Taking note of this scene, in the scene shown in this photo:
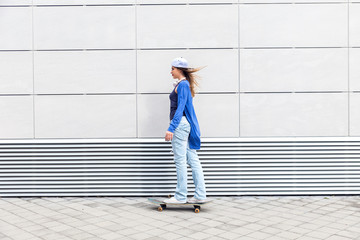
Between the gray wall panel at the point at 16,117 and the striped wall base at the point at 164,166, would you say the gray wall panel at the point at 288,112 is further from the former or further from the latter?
the gray wall panel at the point at 16,117

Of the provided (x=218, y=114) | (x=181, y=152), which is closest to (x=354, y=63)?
(x=218, y=114)

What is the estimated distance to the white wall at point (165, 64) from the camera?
6414mm

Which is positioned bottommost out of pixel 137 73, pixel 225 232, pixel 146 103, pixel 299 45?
pixel 225 232

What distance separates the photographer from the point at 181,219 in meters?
5.38

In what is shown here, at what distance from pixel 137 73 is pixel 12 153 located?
2.13 meters

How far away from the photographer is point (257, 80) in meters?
6.45

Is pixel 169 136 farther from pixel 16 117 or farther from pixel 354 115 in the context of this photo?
pixel 354 115

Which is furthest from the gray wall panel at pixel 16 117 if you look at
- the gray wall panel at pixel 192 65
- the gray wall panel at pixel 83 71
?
the gray wall panel at pixel 192 65

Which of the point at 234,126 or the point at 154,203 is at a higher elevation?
the point at 234,126

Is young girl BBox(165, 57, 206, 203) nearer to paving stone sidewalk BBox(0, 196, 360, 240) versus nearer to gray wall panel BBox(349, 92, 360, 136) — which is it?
paving stone sidewalk BBox(0, 196, 360, 240)

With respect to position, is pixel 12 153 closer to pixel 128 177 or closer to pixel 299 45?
pixel 128 177

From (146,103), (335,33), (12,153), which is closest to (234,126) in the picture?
(146,103)

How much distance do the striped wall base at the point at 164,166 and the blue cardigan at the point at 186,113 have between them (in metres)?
0.63

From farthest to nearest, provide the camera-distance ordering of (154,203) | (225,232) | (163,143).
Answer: (163,143) → (154,203) → (225,232)
